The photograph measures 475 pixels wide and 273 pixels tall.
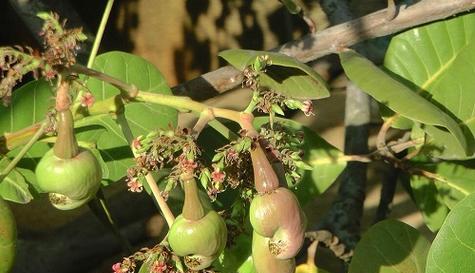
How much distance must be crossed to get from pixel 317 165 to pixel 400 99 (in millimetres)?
328

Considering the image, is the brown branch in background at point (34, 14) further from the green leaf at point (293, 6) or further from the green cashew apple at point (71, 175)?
the green cashew apple at point (71, 175)

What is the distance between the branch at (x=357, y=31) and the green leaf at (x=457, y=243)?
16.2 inches

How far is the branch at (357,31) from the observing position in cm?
133

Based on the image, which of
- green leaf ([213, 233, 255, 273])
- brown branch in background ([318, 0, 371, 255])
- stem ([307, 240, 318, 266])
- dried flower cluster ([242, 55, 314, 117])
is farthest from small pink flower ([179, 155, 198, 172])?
brown branch in background ([318, 0, 371, 255])

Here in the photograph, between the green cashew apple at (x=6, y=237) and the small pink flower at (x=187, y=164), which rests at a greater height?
the small pink flower at (x=187, y=164)

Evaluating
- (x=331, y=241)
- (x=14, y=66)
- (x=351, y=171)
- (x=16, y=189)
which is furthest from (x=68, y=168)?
(x=351, y=171)

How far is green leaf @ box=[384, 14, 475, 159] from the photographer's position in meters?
1.32

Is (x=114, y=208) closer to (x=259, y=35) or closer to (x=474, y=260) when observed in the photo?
(x=259, y=35)

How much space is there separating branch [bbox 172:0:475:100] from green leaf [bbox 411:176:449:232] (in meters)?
0.26

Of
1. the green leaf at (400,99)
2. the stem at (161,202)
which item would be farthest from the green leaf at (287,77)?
the stem at (161,202)

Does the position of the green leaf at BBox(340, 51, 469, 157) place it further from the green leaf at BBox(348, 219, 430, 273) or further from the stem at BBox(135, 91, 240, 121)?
the stem at BBox(135, 91, 240, 121)

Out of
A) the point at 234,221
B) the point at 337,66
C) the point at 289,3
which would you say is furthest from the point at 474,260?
the point at 337,66

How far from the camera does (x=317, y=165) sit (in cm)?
137

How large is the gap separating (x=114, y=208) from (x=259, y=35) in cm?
54
